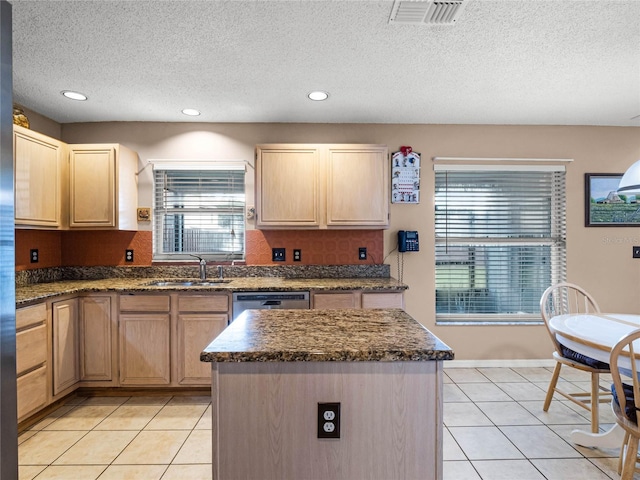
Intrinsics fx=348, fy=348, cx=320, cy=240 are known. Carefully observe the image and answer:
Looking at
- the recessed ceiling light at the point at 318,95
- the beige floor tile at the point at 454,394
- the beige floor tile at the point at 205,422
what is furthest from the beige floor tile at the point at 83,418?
the recessed ceiling light at the point at 318,95

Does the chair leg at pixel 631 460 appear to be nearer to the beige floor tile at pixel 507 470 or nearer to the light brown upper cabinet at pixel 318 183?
the beige floor tile at pixel 507 470

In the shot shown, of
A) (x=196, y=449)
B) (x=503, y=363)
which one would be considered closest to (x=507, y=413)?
(x=503, y=363)

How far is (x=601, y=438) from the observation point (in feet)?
6.88

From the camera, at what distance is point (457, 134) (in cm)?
361

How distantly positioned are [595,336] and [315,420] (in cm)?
169

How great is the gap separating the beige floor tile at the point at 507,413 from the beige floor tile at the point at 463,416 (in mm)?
54

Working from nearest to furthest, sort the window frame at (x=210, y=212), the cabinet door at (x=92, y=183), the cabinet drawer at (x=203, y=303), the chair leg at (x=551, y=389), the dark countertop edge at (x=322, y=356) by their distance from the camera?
the dark countertop edge at (x=322, y=356)
the chair leg at (x=551, y=389)
the cabinet drawer at (x=203, y=303)
the cabinet door at (x=92, y=183)
the window frame at (x=210, y=212)

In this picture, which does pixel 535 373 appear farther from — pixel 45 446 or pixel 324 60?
pixel 45 446

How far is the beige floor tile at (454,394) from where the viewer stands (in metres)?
2.82

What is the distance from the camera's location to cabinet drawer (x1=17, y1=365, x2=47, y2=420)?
2.32 meters

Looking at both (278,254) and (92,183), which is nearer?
(92,183)

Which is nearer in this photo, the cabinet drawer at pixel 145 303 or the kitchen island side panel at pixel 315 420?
the kitchen island side panel at pixel 315 420

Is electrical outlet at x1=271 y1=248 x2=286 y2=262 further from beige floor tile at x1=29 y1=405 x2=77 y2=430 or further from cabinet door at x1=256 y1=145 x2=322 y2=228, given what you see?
beige floor tile at x1=29 y1=405 x2=77 y2=430

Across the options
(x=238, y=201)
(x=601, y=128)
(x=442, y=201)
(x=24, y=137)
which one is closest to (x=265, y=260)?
(x=238, y=201)
